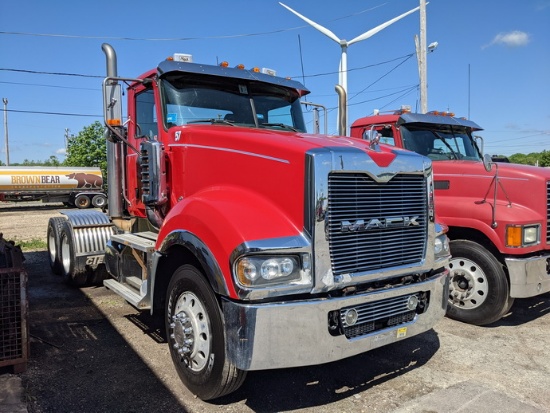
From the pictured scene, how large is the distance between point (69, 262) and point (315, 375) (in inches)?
182

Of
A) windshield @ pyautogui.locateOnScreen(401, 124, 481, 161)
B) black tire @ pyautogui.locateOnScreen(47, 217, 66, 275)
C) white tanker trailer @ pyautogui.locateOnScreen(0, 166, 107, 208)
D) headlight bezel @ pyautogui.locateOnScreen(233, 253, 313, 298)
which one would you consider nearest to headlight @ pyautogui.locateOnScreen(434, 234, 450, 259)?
headlight bezel @ pyautogui.locateOnScreen(233, 253, 313, 298)

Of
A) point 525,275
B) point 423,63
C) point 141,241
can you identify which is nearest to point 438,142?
point 525,275

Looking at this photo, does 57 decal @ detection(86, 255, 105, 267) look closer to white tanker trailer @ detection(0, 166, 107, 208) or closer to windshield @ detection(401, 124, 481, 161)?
windshield @ detection(401, 124, 481, 161)

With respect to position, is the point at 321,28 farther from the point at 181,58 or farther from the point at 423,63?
the point at 181,58

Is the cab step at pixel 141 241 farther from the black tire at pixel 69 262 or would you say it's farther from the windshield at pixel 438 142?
the windshield at pixel 438 142

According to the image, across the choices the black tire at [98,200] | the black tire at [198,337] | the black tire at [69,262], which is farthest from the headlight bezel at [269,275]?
the black tire at [98,200]

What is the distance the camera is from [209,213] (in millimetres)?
3318

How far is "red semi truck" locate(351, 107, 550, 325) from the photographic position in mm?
5098

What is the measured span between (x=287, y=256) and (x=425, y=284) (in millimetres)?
1363

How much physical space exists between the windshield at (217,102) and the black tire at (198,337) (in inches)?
64.5

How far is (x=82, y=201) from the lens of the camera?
3131 cm

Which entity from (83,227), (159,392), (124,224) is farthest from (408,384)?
(83,227)

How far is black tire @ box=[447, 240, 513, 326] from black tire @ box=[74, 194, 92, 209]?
29.8m

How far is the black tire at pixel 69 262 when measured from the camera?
676cm
